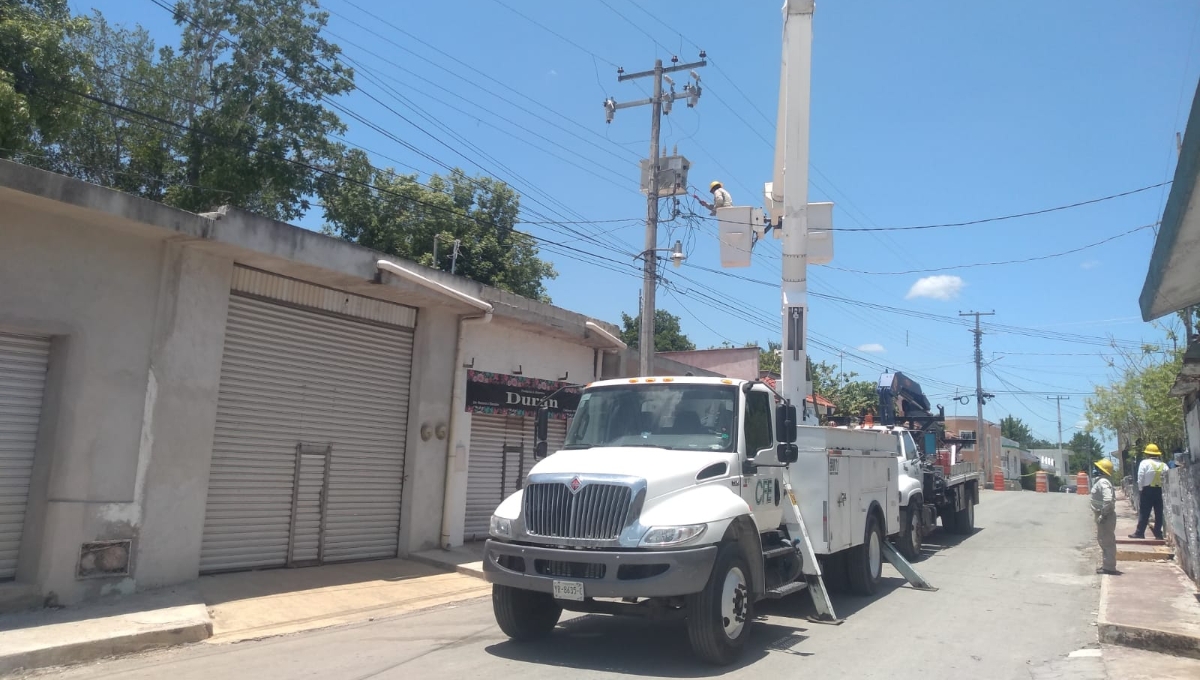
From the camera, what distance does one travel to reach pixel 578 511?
23.0ft

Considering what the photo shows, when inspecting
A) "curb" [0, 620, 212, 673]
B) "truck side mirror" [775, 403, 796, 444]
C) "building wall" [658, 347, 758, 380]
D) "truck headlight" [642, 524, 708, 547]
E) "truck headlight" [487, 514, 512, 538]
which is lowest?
"curb" [0, 620, 212, 673]

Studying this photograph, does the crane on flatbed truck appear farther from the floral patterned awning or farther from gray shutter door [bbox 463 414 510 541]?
gray shutter door [bbox 463 414 510 541]

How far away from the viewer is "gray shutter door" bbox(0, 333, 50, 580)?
332 inches

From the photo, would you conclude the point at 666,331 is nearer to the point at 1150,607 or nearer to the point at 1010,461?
the point at 1010,461

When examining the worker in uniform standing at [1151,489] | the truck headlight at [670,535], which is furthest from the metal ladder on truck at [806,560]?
the worker in uniform standing at [1151,489]

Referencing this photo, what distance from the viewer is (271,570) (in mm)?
10977

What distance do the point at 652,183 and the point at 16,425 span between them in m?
13.0

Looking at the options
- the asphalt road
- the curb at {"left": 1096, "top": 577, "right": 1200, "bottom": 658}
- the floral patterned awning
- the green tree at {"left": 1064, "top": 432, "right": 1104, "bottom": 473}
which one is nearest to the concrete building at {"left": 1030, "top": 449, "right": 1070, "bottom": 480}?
the green tree at {"left": 1064, "top": 432, "right": 1104, "bottom": 473}

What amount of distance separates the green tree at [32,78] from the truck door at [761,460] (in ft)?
41.1

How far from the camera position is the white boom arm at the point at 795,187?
38.1ft

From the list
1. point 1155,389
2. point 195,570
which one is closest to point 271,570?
point 195,570

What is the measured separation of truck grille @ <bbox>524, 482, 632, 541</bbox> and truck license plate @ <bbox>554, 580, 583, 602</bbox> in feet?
1.30

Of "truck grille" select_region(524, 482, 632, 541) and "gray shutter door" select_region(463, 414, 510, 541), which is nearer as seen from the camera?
"truck grille" select_region(524, 482, 632, 541)

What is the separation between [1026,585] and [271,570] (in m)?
10.6
